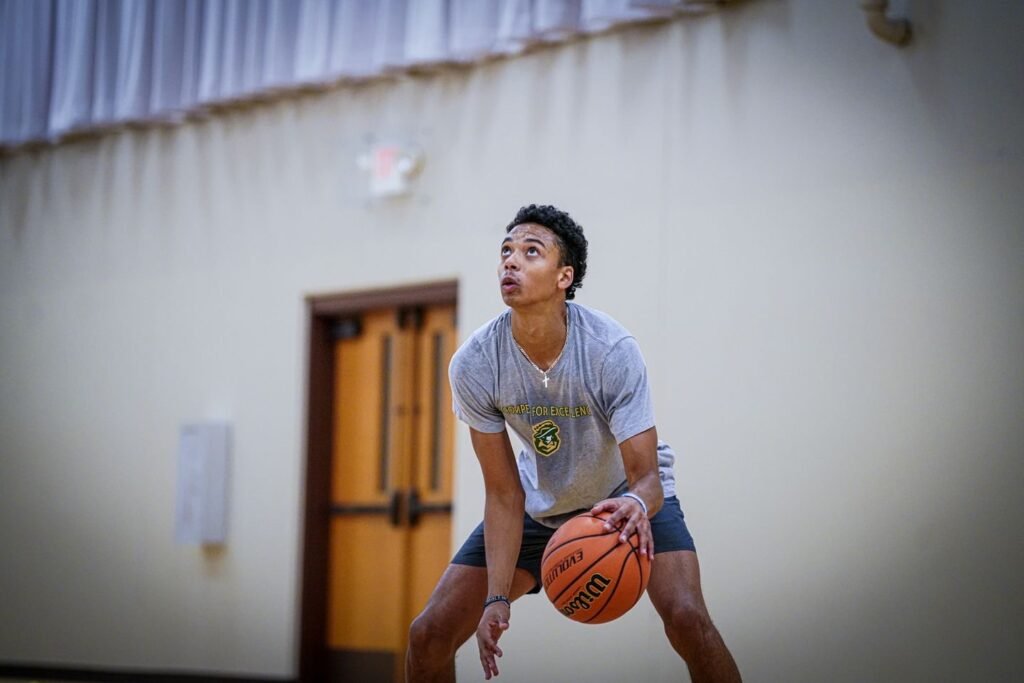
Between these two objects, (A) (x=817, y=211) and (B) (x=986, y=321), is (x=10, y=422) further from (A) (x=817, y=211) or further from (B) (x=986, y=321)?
(B) (x=986, y=321)

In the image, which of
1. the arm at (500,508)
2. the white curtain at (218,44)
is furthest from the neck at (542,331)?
the white curtain at (218,44)

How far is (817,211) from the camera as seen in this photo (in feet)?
21.9

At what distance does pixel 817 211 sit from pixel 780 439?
4.03ft

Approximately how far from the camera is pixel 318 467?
9000 mm

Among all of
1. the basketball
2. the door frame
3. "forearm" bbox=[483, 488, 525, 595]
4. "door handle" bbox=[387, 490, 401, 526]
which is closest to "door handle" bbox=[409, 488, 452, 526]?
"door handle" bbox=[387, 490, 401, 526]

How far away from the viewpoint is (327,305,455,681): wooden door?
8516mm

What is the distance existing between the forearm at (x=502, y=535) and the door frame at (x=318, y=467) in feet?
13.4

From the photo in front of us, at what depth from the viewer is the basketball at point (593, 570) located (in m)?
4.12

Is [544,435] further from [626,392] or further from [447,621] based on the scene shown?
[447,621]

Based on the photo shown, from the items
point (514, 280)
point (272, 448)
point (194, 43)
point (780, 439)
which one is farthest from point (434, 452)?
point (514, 280)

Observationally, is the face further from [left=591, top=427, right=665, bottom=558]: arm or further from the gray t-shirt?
[left=591, top=427, right=665, bottom=558]: arm

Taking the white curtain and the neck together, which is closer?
the neck

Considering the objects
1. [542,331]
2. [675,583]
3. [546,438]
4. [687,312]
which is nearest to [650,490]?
[675,583]

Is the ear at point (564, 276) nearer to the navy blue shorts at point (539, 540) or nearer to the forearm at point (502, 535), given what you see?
the forearm at point (502, 535)
